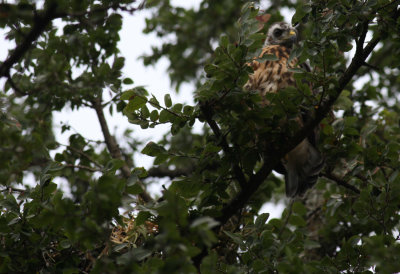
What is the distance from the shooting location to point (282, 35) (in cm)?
406

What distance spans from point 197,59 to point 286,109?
235 cm

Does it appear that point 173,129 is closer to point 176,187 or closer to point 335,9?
point 176,187

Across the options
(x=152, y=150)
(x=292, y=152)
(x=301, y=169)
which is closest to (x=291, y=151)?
(x=292, y=152)

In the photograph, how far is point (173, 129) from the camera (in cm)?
216

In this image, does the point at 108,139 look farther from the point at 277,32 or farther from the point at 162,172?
the point at 277,32

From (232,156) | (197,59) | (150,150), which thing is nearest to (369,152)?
(232,156)

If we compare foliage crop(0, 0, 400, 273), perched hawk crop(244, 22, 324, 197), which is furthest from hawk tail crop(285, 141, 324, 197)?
foliage crop(0, 0, 400, 273)

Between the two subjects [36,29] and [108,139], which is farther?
[108,139]

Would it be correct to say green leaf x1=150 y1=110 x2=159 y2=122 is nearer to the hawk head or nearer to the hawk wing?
the hawk wing

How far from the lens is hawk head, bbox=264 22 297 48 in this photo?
403 centimetres

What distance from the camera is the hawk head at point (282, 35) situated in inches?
159

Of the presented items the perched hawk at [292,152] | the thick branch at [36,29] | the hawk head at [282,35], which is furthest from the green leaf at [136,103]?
the hawk head at [282,35]

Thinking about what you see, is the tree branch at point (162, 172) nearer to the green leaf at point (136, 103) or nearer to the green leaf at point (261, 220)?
the green leaf at point (261, 220)

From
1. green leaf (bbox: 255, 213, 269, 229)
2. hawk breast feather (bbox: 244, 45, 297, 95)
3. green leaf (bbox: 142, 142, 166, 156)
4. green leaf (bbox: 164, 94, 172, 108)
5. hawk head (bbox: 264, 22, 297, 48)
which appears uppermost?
hawk head (bbox: 264, 22, 297, 48)
